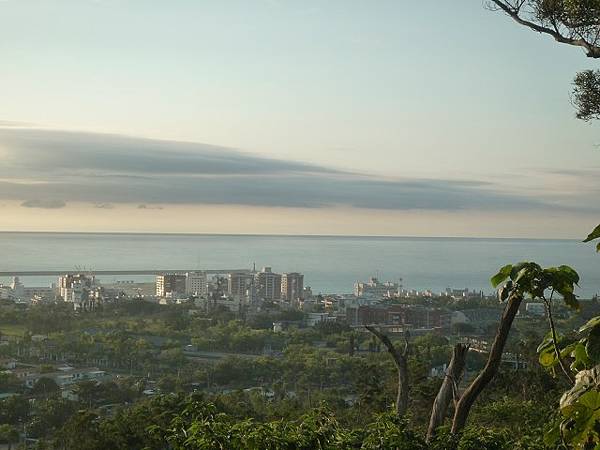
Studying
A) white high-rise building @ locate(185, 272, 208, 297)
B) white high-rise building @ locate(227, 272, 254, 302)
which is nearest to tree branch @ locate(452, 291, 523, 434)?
white high-rise building @ locate(227, 272, 254, 302)

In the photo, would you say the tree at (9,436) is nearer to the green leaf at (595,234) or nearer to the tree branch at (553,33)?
the tree branch at (553,33)

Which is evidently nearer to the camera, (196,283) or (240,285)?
(240,285)

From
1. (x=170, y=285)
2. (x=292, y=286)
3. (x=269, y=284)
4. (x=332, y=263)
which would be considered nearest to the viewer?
(x=292, y=286)

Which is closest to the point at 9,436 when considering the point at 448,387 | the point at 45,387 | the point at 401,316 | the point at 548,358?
the point at 45,387

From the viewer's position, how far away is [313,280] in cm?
7119

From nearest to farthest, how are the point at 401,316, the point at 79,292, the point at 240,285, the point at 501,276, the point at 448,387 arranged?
the point at 501,276 → the point at 448,387 → the point at 401,316 → the point at 79,292 → the point at 240,285

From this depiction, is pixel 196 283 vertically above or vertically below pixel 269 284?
below

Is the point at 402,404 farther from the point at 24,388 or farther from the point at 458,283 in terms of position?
the point at 458,283

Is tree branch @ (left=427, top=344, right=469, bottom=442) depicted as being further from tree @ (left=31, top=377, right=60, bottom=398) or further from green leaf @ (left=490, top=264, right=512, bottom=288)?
tree @ (left=31, top=377, right=60, bottom=398)

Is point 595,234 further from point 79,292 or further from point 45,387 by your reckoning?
point 79,292

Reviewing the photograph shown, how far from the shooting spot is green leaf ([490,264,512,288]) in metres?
1.77

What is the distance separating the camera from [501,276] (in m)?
1.79

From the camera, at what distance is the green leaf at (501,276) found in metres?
1.77

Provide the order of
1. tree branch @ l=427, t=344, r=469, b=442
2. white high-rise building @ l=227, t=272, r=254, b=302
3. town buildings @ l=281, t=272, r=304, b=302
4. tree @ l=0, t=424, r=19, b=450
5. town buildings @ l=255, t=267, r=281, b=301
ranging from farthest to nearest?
town buildings @ l=281, t=272, r=304, b=302, town buildings @ l=255, t=267, r=281, b=301, white high-rise building @ l=227, t=272, r=254, b=302, tree @ l=0, t=424, r=19, b=450, tree branch @ l=427, t=344, r=469, b=442
